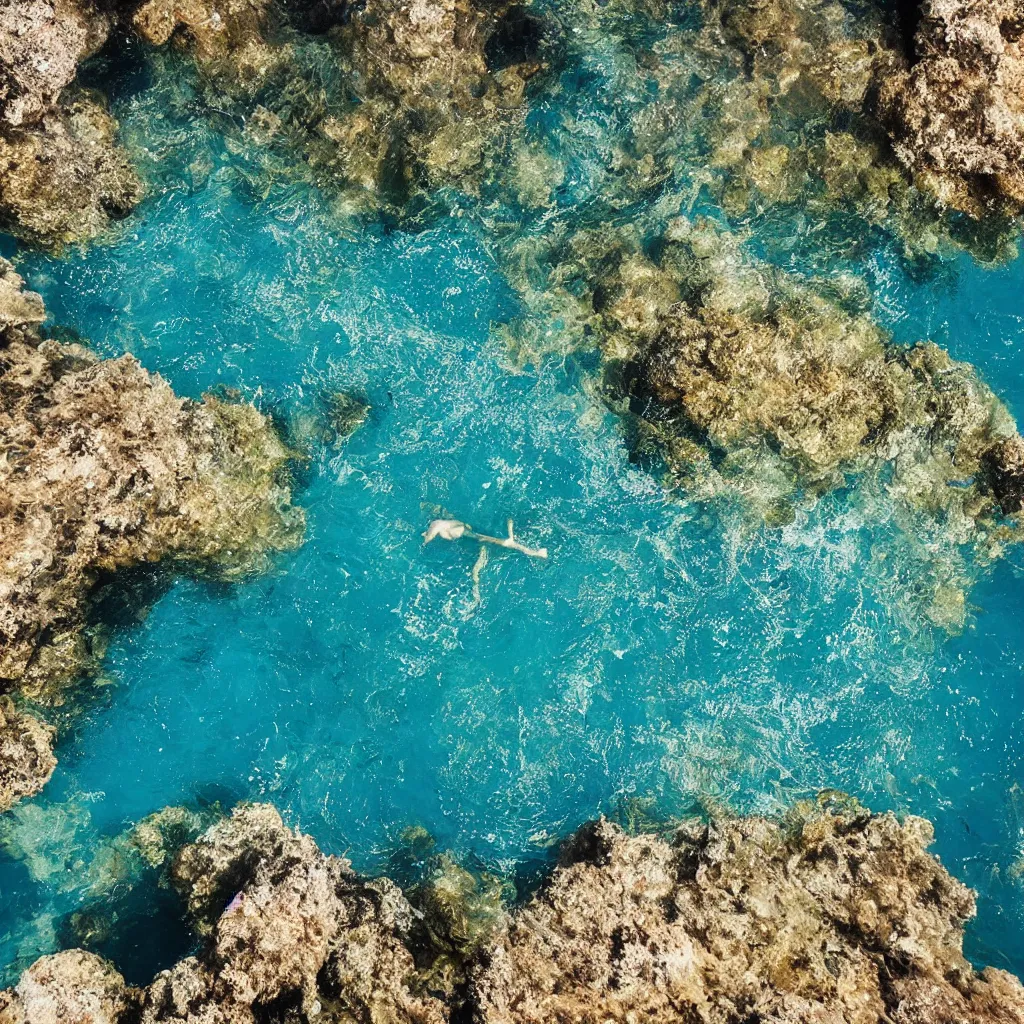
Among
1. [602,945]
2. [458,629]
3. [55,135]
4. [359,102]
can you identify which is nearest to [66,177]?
[55,135]

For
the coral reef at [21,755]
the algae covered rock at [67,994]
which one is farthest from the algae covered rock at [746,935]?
the coral reef at [21,755]

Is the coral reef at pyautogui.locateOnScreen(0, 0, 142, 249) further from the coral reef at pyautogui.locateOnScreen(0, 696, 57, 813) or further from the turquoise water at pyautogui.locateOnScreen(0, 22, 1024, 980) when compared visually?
the coral reef at pyautogui.locateOnScreen(0, 696, 57, 813)

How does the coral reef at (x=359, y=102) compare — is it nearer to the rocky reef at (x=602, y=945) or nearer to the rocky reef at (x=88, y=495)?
the rocky reef at (x=88, y=495)

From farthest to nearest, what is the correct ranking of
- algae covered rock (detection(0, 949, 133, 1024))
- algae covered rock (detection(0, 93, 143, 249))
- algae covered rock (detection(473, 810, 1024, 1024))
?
algae covered rock (detection(0, 93, 143, 249))
algae covered rock (detection(0, 949, 133, 1024))
algae covered rock (detection(473, 810, 1024, 1024))

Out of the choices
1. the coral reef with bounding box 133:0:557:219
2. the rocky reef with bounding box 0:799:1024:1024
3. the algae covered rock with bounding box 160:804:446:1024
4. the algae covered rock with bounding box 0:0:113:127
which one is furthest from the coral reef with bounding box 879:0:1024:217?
the algae covered rock with bounding box 160:804:446:1024

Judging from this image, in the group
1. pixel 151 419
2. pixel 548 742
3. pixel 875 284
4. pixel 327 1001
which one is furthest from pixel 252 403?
pixel 875 284
